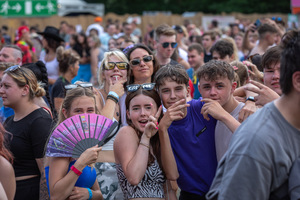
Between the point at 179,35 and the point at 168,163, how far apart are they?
8.29m

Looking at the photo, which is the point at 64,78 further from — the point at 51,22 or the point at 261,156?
the point at 51,22

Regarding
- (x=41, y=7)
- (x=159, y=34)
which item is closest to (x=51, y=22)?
(x=41, y=7)

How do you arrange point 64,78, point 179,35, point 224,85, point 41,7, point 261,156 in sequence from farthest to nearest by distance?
point 41,7
point 179,35
point 64,78
point 224,85
point 261,156

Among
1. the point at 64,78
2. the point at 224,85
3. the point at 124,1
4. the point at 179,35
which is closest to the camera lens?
the point at 224,85

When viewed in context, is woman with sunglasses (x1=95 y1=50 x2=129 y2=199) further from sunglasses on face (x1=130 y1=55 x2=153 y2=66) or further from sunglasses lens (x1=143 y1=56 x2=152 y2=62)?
sunglasses lens (x1=143 y1=56 x2=152 y2=62)

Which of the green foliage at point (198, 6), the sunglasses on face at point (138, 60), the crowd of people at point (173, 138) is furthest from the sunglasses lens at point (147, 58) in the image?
the green foliage at point (198, 6)

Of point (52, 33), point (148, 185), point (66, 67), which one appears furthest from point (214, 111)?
point (52, 33)

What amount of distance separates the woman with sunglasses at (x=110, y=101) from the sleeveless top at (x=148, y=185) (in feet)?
2.04

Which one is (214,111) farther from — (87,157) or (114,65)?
(114,65)

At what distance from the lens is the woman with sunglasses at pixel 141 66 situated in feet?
17.9

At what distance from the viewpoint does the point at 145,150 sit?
139 inches

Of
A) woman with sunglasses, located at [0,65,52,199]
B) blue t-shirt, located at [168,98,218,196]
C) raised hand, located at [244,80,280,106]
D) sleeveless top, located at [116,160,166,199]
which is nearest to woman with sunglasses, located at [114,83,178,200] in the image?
sleeveless top, located at [116,160,166,199]

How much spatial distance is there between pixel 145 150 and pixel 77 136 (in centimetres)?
57

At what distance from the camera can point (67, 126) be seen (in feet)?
11.9
